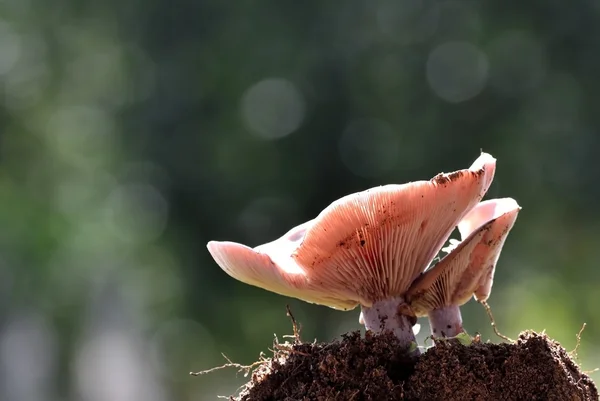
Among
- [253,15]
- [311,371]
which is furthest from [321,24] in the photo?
[311,371]

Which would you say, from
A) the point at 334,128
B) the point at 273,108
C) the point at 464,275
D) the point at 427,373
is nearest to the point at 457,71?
the point at 334,128

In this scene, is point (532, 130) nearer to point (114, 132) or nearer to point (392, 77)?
point (392, 77)

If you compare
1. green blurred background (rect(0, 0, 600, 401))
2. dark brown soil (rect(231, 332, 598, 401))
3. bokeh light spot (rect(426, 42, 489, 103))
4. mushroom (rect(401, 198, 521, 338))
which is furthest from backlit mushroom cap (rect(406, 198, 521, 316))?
bokeh light spot (rect(426, 42, 489, 103))

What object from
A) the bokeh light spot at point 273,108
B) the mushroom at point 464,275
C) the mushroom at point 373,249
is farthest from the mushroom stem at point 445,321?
the bokeh light spot at point 273,108

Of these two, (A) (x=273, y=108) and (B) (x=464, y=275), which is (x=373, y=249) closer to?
(B) (x=464, y=275)

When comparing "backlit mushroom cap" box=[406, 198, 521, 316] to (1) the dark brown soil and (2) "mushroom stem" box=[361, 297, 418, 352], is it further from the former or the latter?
(1) the dark brown soil
